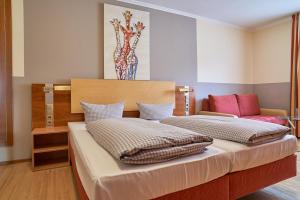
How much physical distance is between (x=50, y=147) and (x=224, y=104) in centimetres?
309

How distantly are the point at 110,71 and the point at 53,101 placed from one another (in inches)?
36.6

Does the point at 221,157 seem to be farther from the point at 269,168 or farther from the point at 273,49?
the point at 273,49

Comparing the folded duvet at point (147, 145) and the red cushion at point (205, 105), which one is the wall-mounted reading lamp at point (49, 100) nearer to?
the folded duvet at point (147, 145)

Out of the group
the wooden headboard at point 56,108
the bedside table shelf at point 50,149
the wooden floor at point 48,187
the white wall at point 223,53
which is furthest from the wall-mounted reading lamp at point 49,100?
the white wall at point 223,53

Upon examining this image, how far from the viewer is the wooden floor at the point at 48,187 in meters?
1.71

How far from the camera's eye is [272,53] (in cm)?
420

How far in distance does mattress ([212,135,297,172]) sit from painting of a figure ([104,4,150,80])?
1.97m

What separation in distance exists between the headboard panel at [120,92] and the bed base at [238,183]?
1.49 meters

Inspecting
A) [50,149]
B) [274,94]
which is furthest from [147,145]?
[274,94]

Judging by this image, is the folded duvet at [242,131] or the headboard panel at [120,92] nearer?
the folded duvet at [242,131]

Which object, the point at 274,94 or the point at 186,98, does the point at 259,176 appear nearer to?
the point at 186,98

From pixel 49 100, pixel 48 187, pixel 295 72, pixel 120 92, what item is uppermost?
pixel 295 72

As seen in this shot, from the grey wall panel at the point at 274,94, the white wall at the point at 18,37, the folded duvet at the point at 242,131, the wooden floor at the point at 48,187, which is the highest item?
the white wall at the point at 18,37

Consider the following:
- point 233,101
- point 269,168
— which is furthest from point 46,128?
point 233,101
